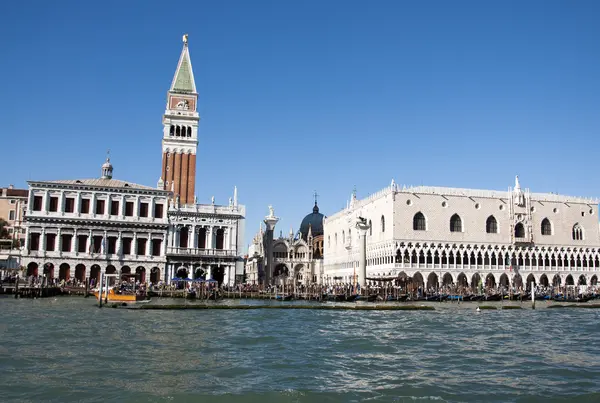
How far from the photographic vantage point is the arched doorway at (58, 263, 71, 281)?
43938mm

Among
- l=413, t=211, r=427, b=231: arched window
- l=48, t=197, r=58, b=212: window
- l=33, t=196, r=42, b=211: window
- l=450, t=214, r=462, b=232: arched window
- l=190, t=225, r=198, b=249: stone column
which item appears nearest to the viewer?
l=33, t=196, r=42, b=211: window

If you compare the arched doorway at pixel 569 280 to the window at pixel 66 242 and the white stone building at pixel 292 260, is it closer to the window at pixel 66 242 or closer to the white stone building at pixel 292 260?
the white stone building at pixel 292 260

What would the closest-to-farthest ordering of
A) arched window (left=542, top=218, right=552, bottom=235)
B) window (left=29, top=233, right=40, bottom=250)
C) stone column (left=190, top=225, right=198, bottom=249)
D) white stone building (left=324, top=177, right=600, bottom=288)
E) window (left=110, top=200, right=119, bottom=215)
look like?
window (left=29, top=233, right=40, bottom=250)
window (left=110, top=200, right=119, bottom=215)
stone column (left=190, top=225, right=198, bottom=249)
white stone building (left=324, top=177, right=600, bottom=288)
arched window (left=542, top=218, right=552, bottom=235)

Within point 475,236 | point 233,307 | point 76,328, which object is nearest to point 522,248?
point 475,236

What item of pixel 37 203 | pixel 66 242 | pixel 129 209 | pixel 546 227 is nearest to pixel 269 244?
pixel 129 209

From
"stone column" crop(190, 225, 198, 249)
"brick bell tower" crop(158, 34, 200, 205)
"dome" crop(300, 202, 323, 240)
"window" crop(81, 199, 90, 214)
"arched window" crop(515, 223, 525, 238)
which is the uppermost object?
"brick bell tower" crop(158, 34, 200, 205)

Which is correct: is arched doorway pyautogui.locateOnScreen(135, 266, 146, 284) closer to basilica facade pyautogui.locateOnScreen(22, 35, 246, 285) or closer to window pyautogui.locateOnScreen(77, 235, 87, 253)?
basilica facade pyautogui.locateOnScreen(22, 35, 246, 285)

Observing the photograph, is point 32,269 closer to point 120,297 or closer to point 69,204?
point 69,204

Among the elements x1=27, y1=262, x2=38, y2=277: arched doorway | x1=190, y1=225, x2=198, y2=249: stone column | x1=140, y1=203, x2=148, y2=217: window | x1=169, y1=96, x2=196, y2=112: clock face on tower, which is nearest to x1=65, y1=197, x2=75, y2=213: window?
x1=27, y1=262, x2=38, y2=277: arched doorway

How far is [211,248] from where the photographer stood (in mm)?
47000

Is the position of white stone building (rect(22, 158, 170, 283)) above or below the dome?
below

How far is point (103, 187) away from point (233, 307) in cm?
1902

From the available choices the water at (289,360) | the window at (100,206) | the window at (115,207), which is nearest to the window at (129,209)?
the window at (115,207)

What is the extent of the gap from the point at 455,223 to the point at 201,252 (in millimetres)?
20954
